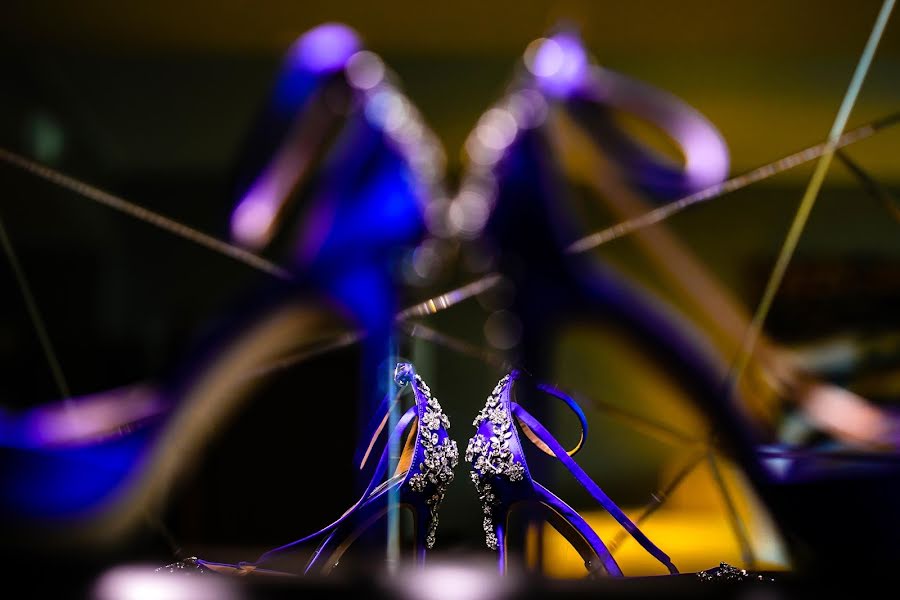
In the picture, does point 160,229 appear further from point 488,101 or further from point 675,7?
point 675,7

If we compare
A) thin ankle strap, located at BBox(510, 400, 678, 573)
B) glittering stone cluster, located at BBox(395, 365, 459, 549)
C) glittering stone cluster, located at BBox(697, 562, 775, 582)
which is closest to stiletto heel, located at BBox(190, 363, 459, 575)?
glittering stone cluster, located at BBox(395, 365, 459, 549)

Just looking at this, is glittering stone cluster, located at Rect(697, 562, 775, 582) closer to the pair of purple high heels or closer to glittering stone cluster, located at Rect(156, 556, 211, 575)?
the pair of purple high heels

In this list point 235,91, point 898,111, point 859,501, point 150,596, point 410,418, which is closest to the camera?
point 150,596

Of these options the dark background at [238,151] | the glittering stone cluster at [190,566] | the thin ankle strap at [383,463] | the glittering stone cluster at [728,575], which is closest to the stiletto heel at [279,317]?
the dark background at [238,151]

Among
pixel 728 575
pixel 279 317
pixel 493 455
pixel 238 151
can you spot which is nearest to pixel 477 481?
pixel 493 455

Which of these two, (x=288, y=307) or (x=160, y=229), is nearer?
(x=288, y=307)

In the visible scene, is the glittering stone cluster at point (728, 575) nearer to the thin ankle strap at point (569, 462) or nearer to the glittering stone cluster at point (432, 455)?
the thin ankle strap at point (569, 462)

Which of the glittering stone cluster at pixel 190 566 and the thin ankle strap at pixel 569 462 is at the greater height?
the thin ankle strap at pixel 569 462

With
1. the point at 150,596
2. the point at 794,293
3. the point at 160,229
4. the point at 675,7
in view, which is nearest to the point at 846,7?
the point at 675,7
